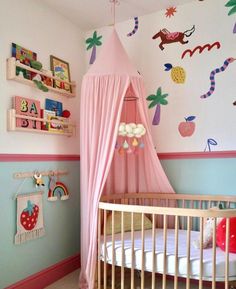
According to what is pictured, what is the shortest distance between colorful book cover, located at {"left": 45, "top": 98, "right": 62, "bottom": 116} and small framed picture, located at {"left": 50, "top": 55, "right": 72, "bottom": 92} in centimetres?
15

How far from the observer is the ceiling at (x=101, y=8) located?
267 cm

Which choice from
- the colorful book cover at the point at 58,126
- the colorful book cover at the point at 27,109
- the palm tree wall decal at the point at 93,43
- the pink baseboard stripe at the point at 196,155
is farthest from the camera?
the palm tree wall decal at the point at 93,43

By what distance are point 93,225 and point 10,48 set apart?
158cm

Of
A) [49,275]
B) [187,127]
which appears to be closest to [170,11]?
[187,127]

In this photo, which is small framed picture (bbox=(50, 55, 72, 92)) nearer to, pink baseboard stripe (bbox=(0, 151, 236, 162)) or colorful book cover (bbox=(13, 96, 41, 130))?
colorful book cover (bbox=(13, 96, 41, 130))

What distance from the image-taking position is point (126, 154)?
2.82 meters

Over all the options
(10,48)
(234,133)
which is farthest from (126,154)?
(10,48)

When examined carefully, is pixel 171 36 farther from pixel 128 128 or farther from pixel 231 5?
pixel 128 128

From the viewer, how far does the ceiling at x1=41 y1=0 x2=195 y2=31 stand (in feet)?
8.77

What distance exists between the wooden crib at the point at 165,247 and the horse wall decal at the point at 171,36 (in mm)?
1499

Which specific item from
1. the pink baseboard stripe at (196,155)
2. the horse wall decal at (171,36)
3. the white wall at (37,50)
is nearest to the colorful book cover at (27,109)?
the white wall at (37,50)

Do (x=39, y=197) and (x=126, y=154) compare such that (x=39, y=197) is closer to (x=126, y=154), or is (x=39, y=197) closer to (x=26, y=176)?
(x=26, y=176)

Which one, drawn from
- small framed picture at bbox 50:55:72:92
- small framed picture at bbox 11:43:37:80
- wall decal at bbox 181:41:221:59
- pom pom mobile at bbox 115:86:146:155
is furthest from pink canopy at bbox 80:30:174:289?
wall decal at bbox 181:41:221:59

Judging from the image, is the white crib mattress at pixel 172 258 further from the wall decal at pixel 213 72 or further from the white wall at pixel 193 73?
the wall decal at pixel 213 72
